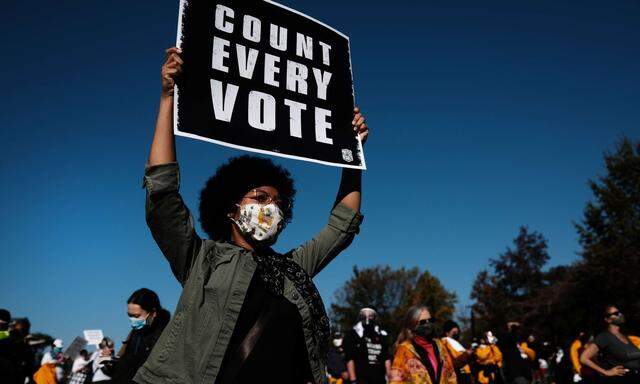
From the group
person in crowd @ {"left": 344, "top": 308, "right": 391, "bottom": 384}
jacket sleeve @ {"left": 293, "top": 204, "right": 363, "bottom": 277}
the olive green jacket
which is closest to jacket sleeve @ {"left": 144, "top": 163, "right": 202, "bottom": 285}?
the olive green jacket

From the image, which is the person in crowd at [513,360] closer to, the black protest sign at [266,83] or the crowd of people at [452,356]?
the crowd of people at [452,356]

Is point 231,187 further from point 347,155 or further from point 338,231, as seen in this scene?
point 347,155

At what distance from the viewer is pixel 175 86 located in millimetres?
2584

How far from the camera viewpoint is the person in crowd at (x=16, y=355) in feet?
23.1

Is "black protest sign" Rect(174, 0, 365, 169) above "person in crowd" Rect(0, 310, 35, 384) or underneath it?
above

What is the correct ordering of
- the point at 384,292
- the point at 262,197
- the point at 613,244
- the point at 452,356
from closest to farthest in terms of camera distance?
the point at 262,197 → the point at 452,356 → the point at 613,244 → the point at 384,292

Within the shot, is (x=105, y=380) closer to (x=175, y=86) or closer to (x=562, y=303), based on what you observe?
(x=175, y=86)

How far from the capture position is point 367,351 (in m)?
9.27

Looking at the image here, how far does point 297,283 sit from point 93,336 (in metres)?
11.4

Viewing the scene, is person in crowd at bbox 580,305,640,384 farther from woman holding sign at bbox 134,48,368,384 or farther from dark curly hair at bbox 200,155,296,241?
woman holding sign at bbox 134,48,368,384

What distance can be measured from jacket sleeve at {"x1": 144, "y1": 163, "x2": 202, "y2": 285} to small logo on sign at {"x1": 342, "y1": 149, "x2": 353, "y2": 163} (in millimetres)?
1171

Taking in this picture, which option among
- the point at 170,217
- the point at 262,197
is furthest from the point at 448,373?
the point at 170,217

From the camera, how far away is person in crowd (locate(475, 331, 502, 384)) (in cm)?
1187

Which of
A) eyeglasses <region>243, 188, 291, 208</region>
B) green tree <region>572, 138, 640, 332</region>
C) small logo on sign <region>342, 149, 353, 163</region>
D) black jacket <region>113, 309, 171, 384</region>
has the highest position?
green tree <region>572, 138, 640, 332</region>
